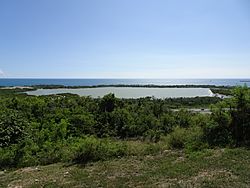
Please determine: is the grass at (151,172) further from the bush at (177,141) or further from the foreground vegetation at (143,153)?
the bush at (177,141)

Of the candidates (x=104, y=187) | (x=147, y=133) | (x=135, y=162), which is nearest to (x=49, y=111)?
(x=147, y=133)

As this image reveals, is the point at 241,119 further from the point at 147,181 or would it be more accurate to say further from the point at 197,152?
the point at 147,181

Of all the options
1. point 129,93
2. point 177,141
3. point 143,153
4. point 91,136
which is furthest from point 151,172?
point 129,93

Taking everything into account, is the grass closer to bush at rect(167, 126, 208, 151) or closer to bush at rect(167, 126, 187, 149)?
bush at rect(167, 126, 208, 151)

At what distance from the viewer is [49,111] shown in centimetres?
1614

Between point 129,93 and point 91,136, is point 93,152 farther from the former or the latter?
point 129,93

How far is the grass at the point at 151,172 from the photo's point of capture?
229 inches

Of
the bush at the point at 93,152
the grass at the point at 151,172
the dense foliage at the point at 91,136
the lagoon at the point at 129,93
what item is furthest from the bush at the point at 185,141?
the lagoon at the point at 129,93

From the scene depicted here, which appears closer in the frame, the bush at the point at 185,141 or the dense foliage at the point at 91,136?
the dense foliage at the point at 91,136

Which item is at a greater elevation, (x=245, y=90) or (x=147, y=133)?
(x=245, y=90)

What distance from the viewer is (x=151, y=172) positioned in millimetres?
6504

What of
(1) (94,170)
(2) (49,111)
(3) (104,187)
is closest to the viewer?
(3) (104,187)

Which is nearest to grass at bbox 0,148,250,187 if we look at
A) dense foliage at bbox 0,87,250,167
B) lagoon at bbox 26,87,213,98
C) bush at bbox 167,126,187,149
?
dense foliage at bbox 0,87,250,167

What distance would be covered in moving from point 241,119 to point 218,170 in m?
4.22
